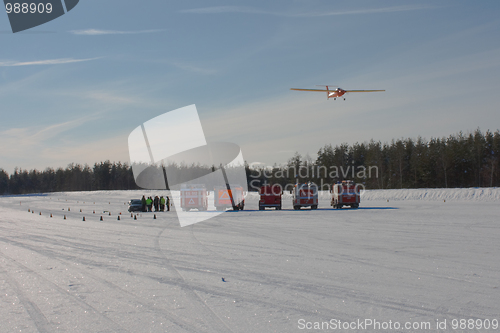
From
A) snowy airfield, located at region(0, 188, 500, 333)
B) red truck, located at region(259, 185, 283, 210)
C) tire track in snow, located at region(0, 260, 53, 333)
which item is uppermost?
red truck, located at region(259, 185, 283, 210)

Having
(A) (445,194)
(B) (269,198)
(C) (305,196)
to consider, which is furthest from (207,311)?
(A) (445,194)

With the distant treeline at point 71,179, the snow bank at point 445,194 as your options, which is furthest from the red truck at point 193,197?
the distant treeline at point 71,179

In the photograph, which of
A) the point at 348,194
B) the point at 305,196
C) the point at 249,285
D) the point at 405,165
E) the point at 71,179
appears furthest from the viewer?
the point at 71,179

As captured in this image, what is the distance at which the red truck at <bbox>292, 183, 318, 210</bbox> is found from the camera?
112 feet

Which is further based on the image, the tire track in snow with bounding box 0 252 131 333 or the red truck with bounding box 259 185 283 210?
the red truck with bounding box 259 185 283 210

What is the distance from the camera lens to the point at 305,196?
112ft

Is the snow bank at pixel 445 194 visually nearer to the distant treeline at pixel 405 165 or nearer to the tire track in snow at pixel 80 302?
the distant treeline at pixel 405 165

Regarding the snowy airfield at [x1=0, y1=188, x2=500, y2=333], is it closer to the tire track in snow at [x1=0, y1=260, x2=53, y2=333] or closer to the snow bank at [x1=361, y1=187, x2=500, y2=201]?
the tire track in snow at [x1=0, y1=260, x2=53, y2=333]

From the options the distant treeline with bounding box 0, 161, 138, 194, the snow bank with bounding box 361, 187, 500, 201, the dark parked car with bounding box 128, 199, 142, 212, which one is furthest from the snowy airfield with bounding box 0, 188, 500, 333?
→ the distant treeline with bounding box 0, 161, 138, 194

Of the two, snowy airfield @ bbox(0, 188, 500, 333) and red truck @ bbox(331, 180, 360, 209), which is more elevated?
red truck @ bbox(331, 180, 360, 209)

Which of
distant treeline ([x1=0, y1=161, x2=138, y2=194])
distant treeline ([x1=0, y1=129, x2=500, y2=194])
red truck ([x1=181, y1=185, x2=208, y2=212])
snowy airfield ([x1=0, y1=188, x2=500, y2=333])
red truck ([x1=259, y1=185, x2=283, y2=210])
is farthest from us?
distant treeline ([x1=0, y1=161, x2=138, y2=194])

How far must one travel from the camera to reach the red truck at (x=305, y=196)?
Result: 34.2 metres

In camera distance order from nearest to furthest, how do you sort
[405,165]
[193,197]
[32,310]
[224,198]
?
[32,310]
[193,197]
[224,198]
[405,165]

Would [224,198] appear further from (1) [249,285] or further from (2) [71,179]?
(2) [71,179]
